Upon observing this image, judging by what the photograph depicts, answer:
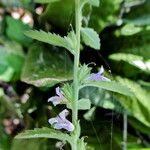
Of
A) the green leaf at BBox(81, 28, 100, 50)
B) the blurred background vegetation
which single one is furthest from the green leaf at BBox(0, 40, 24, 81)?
the green leaf at BBox(81, 28, 100, 50)

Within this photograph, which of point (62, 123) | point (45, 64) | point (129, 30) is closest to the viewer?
point (62, 123)

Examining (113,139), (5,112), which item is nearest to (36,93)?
(5,112)

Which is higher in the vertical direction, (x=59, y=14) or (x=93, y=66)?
(x=59, y=14)

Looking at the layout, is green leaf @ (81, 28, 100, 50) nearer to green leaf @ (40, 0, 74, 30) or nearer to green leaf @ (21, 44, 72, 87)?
green leaf @ (21, 44, 72, 87)

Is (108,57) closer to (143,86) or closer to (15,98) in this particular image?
(143,86)

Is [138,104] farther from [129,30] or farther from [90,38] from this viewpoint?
[90,38]

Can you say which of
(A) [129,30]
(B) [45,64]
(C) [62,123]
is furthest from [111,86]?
(A) [129,30]

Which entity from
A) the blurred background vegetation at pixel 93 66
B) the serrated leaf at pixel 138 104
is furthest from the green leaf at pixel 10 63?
the serrated leaf at pixel 138 104
